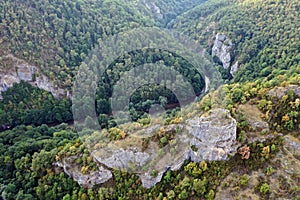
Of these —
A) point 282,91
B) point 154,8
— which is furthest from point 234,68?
point 154,8

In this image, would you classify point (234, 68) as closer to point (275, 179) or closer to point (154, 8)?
point (275, 179)

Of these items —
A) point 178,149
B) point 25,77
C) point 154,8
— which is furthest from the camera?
point 154,8

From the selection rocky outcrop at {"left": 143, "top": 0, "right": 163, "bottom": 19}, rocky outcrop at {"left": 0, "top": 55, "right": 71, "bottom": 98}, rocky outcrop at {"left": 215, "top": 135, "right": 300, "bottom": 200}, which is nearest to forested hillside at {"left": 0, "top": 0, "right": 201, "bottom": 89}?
rocky outcrop at {"left": 0, "top": 55, "right": 71, "bottom": 98}

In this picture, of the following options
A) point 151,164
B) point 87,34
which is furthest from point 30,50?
point 151,164

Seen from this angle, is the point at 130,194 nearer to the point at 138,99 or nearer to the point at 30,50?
the point at 138,99

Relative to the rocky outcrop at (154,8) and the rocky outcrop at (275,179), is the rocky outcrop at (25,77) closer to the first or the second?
the rocky outcrop at (275,179)

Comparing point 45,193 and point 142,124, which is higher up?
point 142,124
